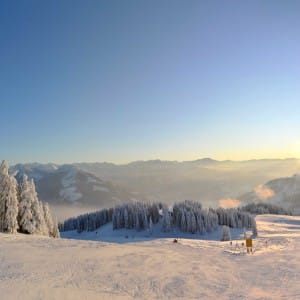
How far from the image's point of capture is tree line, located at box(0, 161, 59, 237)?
46.8 metres

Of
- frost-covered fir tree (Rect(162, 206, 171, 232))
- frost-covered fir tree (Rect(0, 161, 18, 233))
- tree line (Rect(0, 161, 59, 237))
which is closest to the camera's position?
frost-covered fir tree (Rect(0, 161, 18, 233))

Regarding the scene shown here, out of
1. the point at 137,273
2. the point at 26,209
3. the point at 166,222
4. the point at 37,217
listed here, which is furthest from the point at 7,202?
the point at 166,222

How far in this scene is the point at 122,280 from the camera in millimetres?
18672

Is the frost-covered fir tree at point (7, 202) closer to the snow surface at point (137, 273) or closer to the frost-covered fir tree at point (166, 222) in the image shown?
the snow surface at point (137, 273)

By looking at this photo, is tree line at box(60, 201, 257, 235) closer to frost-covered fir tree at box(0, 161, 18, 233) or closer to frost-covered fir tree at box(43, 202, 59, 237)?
frost-covered fir tree at box(43, 202, 59, 237)

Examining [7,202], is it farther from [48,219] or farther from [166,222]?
[166,222]

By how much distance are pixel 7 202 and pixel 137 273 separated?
110 ft

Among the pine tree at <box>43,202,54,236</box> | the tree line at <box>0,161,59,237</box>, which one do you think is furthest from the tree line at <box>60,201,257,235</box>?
the tree line at <box>0,161,59,237</box>

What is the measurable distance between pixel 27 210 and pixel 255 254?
35027 millimetres

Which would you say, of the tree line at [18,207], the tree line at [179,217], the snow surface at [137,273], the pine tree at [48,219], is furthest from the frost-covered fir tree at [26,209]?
the tree line at [179,217]

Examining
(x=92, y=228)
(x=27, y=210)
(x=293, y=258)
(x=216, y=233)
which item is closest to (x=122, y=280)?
(x=293, y=258)

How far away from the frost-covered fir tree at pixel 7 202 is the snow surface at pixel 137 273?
20.0 metres

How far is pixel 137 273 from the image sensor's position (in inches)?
795

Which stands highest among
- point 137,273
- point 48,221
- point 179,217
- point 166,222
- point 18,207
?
point 18,207
